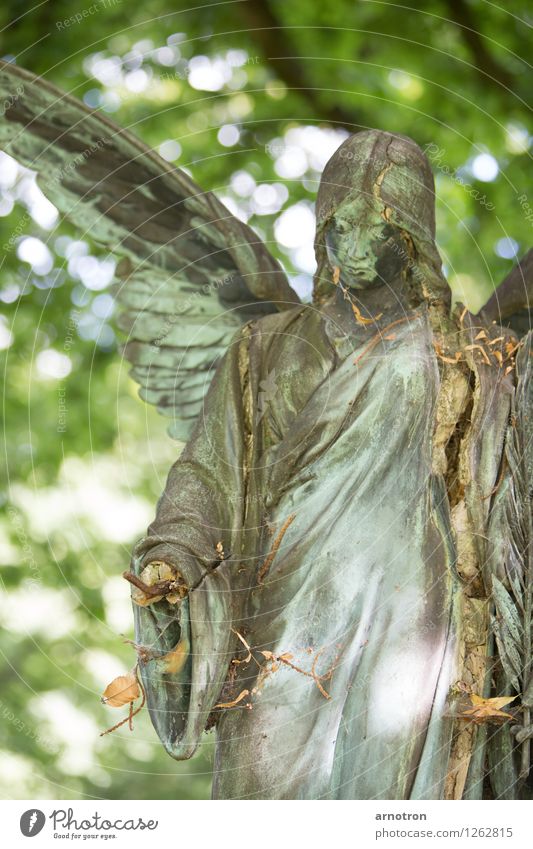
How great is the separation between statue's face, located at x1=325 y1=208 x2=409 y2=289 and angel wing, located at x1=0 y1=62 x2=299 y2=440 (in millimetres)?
439

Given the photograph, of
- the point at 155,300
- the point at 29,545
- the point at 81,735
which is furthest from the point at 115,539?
the point at 155,300

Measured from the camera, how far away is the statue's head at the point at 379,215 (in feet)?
11.9

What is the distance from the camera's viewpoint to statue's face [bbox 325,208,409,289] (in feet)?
12.0

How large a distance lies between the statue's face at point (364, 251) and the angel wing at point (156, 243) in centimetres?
44

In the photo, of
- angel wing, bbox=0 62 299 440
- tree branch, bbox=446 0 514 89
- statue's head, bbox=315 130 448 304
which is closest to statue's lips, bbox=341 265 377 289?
statue's head, bbox=315 130 448 304

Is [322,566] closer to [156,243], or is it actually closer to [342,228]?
[342,228]

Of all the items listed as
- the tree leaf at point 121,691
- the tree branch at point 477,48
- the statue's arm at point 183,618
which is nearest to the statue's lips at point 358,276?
the statue's arm at point 183,618

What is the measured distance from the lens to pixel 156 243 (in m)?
4.34

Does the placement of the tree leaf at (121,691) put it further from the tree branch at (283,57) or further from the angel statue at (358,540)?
the tree branch at (283,57)

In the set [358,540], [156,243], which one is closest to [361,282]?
[358,540]

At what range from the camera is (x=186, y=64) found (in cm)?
750

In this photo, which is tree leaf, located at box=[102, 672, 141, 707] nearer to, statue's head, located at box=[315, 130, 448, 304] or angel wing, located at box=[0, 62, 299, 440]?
angel wing, located at box=[0, 62, 299, 440]

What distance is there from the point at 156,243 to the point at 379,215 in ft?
3.17
